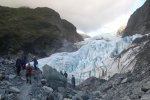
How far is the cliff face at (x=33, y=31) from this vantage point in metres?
106

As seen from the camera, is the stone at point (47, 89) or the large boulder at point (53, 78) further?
the large boulder at point (53, 78)

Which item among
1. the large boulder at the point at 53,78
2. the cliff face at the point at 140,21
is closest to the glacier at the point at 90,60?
the cliff face at the point at 140,21

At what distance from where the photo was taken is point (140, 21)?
109250mm

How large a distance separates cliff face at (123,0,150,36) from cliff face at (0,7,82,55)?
17.9m

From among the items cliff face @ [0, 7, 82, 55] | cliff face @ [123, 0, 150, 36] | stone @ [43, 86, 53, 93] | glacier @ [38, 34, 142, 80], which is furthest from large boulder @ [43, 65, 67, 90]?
cliff face @ [0, 7, 82, 55]

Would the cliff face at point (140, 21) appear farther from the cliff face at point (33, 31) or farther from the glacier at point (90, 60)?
the cliff face at point (33, 31)

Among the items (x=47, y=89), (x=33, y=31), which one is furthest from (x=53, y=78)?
(x=33, y=31)

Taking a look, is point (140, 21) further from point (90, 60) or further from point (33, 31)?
point (90, 60)

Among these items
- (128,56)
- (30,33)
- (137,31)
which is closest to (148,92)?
(128,56)

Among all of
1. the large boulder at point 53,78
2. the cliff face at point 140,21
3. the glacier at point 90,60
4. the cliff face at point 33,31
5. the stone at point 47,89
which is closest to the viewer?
the stone at point 47,89

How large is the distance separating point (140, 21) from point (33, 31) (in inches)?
1168

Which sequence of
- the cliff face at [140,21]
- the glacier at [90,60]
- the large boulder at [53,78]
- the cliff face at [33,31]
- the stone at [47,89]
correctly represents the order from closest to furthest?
the stone at [47,89]
the large boulder at [53,78]
the glacier at [90,60]
the cliff face at [140,21]
the cliff face at [33,31]

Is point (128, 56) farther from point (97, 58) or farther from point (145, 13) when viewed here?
point (145, 13)

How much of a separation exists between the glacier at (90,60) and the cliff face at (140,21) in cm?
1076
